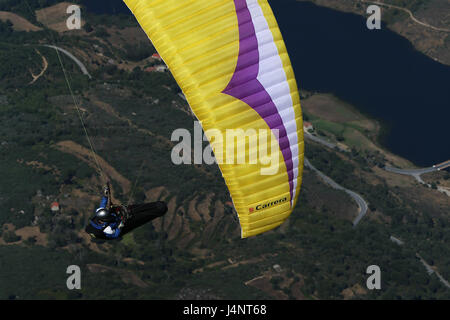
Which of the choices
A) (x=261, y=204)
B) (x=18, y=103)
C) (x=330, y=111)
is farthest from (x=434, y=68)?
(x=261, y=204)

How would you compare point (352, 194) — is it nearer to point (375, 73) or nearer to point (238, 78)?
point (375, 73)

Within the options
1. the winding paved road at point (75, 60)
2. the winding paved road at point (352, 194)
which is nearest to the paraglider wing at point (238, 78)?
the winding paved road at point (352, 194)

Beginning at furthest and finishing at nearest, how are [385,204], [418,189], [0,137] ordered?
1. [418,189]
2. [385,204]
3. [0,137]

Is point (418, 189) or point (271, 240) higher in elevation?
point (271, 240)

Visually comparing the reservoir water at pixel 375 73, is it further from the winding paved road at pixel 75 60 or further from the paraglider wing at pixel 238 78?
the paraglider wing at pixel 238 78

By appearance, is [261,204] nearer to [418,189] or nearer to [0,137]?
[0,137]

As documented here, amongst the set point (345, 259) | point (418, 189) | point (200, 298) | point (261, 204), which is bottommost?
point (418, 189)

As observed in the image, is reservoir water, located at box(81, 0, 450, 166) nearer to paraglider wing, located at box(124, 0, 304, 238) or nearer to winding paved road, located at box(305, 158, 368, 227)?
winding paved road, located at box(305, 158, 368, 227)
